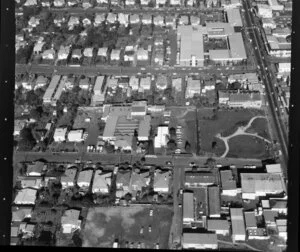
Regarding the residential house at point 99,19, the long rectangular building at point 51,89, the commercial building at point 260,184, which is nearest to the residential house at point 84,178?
the commercial building at point 260,184

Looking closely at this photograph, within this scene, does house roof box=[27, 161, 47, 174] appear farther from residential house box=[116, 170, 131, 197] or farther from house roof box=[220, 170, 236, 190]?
house roof box=[220, 170, 236, 190]

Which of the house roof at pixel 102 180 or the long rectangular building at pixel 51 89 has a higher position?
the house roof at pixel 102 180

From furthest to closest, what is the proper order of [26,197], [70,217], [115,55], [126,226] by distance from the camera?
1. [115,55]
2. [26,197]
3. [70,217]
4. [126,226]

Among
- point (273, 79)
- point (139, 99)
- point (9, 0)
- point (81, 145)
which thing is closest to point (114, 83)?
point (139, 99)

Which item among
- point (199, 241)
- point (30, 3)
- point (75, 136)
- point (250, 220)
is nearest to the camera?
point (199, 241)

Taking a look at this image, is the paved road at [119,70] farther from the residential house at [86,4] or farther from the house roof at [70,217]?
the house roof at [70,217]

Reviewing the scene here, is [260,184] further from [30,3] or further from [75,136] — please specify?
[30,3]

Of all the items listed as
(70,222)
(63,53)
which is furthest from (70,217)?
(63,53)

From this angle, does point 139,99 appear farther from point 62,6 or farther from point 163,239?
point 62,6
